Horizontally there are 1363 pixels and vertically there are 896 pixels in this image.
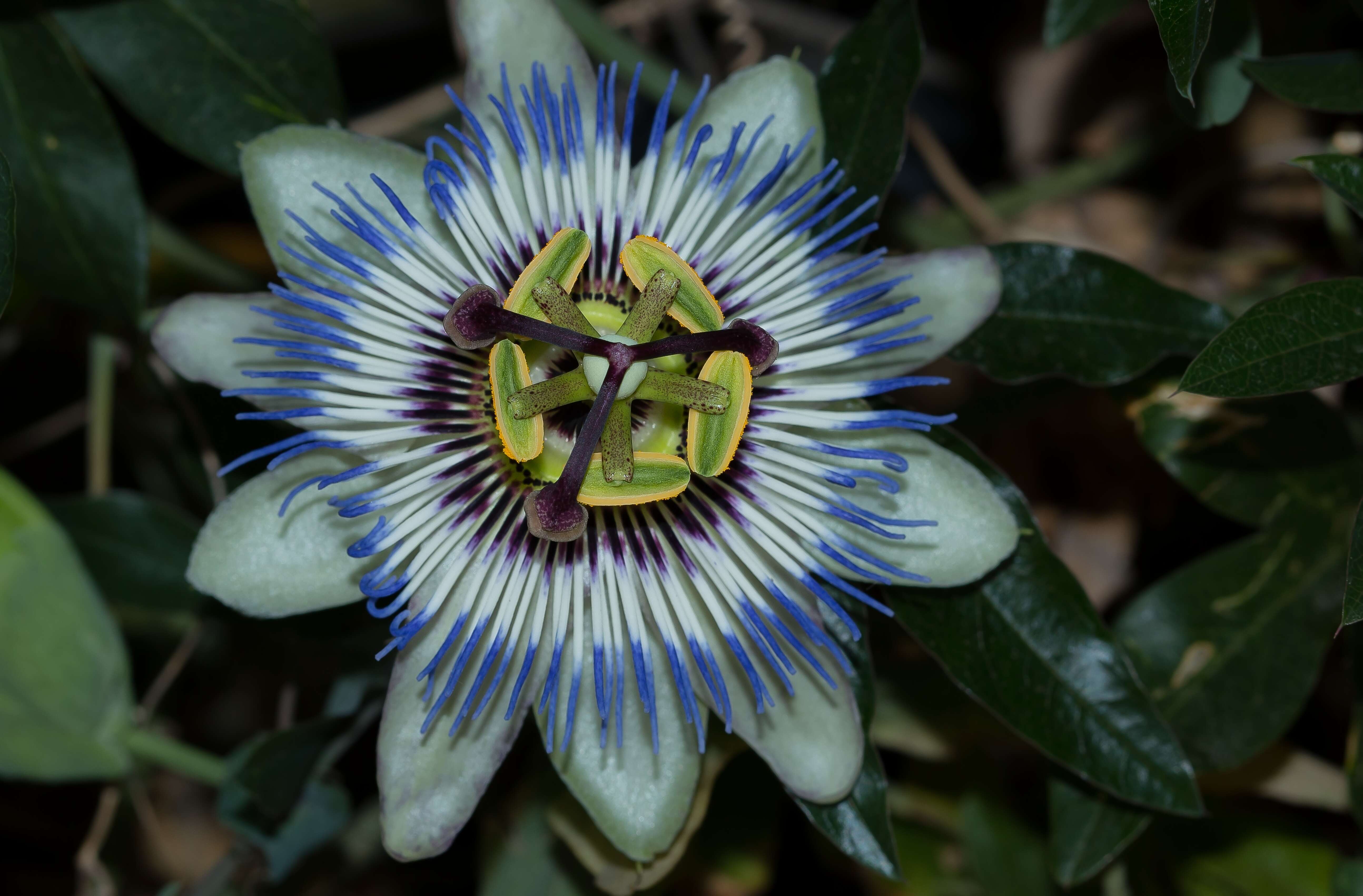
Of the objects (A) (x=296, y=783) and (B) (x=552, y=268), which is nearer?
(B) (x=552, y=268)

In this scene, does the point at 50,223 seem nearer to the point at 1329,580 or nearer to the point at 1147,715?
the point at 1147,715

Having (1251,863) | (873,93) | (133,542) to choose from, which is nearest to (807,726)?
(873,93)

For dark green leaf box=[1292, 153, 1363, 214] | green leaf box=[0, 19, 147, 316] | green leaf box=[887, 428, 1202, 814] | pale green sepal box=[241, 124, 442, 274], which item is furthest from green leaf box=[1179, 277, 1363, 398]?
green leaf box=[0, 19, 147, 316]

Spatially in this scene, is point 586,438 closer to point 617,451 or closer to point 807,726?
point 617,451

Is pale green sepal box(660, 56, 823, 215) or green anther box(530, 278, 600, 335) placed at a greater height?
pale green sepal box(660, 56, 823, 215)

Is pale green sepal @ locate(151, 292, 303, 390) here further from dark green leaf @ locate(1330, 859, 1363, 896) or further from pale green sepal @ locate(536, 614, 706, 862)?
dark green leaf @ locate(1330, 859, 1363, 896)

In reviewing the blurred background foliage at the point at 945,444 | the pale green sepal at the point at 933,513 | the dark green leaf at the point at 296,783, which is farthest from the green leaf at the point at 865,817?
the dark green leaf at the point at 296,783
